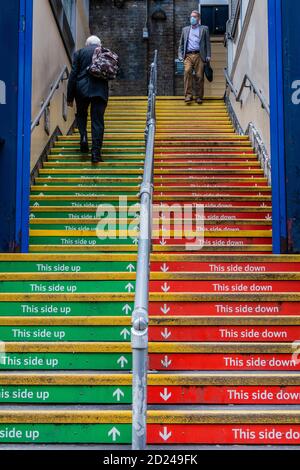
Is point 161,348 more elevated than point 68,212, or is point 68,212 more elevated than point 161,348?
point 68,212

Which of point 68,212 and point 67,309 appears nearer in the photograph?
point 67,309

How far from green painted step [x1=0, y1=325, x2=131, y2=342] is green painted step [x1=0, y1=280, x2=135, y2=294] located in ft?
1.74

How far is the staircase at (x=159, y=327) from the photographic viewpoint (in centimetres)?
378

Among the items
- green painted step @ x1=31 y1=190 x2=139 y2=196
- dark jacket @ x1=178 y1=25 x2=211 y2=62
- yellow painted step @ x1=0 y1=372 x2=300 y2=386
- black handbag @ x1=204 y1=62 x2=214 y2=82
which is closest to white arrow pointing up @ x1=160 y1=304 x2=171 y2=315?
yellow painted step @ x1=0 y1=372 x2=300 y2=386

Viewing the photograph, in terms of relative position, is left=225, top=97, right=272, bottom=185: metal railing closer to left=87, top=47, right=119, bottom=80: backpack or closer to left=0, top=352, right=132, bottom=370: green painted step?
left=87, top=47, right=119, bottom=80: backpack

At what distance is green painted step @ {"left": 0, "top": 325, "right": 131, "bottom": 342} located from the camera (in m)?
4.55

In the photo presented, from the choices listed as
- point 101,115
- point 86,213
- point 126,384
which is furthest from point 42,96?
point 126,384

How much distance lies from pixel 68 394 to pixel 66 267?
1567 mm

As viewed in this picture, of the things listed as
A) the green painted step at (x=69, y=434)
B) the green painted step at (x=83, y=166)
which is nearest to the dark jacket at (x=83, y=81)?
the green painted step at (x=83, y=166)

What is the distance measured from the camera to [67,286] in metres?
5.09

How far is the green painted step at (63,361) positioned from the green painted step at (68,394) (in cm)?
26

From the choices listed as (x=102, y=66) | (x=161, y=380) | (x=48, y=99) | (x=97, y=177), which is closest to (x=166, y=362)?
(x=161, y=380)

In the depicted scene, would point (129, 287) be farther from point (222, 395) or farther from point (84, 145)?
point (84, 145)

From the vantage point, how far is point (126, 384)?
13.3ft
